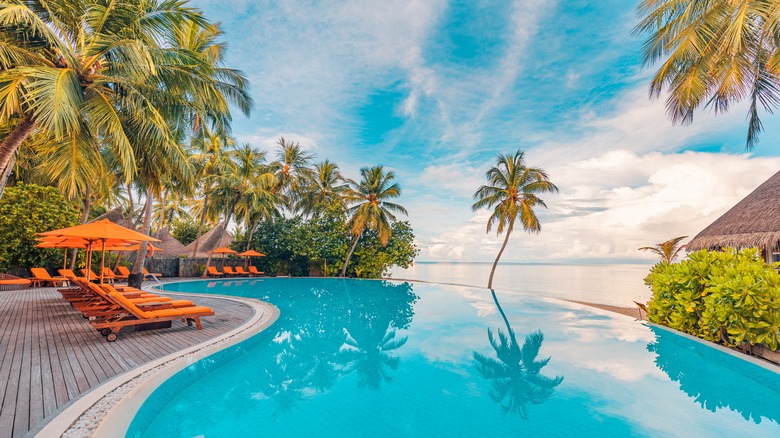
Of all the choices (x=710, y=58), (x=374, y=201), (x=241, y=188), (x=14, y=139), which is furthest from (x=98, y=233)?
(x=374, y=201)

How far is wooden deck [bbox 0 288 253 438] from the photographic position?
2773 millimetres

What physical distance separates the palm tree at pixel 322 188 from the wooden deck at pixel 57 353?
1367cm

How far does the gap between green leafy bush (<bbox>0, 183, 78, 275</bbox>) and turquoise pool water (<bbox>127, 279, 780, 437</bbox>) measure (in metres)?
10.1

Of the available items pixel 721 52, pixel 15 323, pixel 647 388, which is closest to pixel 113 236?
pixel 15 323

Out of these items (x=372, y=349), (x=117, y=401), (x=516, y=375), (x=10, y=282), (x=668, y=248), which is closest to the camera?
(x=117, y=401)

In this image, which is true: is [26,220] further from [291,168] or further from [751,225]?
[751,225]

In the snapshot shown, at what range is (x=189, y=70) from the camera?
7109mm

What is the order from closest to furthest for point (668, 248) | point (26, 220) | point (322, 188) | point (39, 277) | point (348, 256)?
point (39, 277) → point (26, 220) → point (668, 248) → point (348, 256) → point (322, 188)

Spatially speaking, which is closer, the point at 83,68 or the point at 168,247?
the point at 83,68

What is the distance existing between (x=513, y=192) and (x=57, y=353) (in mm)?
16858

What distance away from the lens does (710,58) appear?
22.3 ft

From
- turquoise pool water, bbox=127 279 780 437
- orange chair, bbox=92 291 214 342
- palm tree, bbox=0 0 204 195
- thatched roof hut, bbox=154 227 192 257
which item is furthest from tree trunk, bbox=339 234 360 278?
orange chair, bbox=92 291 214 342

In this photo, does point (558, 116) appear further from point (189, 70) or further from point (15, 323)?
point (15, 323)

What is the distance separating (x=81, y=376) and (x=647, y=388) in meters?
6.84
